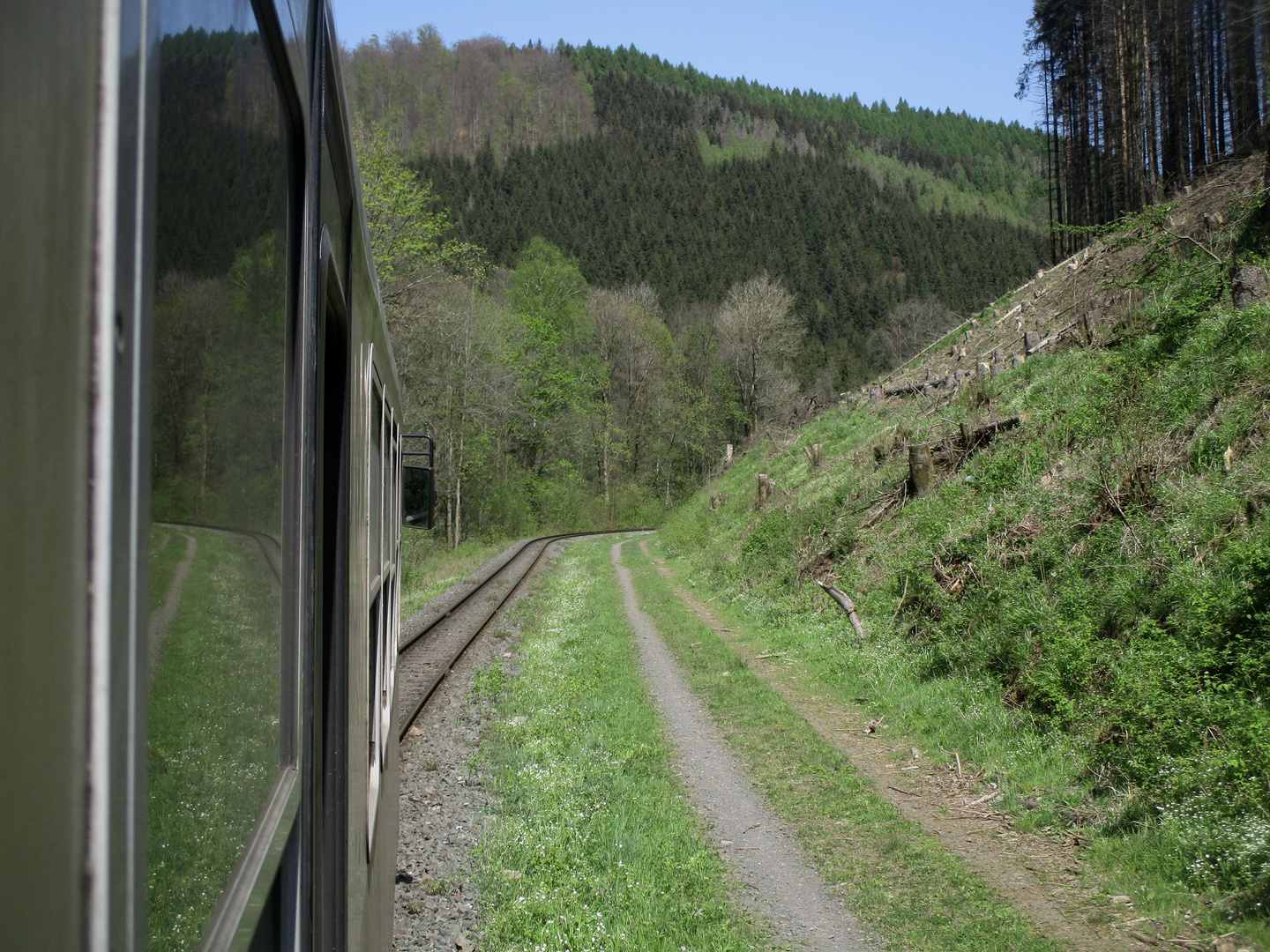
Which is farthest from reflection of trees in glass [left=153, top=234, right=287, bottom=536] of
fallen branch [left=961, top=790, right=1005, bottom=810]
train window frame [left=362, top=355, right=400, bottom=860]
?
fallen branch [left=961, top=790, right=1005, bottom=810]

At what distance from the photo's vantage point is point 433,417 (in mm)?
33219

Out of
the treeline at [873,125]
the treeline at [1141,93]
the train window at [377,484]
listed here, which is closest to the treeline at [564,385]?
the treeline at [1141,93]

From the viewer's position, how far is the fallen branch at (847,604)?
10.9 meters

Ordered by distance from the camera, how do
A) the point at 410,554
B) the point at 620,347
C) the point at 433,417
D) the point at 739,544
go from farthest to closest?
1. the point at 620,347
2. the point at 433,417
3. the point at 410,554
4. the point at 739,544

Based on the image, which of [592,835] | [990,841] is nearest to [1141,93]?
[990,841]

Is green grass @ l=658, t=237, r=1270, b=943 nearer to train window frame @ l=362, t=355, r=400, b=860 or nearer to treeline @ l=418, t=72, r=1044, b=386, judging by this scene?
train window frame @ l=362, t=355, r=400, b=860

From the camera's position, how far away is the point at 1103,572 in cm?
781

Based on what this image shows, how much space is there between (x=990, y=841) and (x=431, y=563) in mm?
22915

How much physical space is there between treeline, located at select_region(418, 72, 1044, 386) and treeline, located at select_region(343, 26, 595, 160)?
3.80m

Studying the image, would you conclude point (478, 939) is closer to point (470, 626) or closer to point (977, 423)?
point (470, 626)

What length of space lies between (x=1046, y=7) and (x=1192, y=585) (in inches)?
1248

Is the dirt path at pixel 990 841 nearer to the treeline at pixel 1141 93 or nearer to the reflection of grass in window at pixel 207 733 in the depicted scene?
the reflection of grass in window at pixel 207 733

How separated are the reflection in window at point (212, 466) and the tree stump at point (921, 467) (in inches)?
509

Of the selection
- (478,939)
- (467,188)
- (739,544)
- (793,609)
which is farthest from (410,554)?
(467,188)
